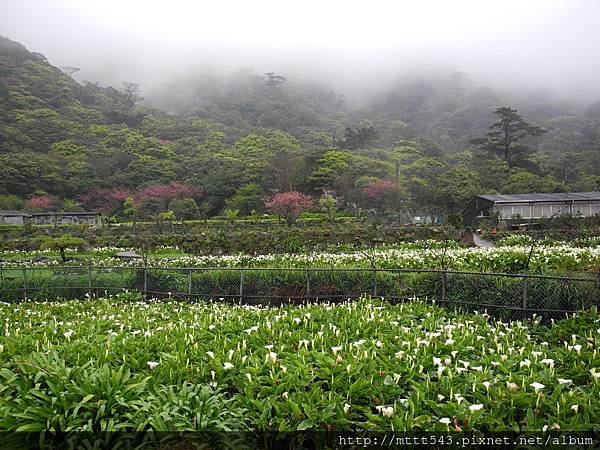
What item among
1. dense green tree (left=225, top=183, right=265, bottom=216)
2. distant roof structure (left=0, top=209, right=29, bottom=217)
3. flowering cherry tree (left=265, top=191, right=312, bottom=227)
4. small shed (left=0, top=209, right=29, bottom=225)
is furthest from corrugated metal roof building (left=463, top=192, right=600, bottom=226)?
distant roof structure (left=0, top=209, right=29, bottom=217)

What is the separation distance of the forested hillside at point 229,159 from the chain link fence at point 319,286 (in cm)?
2640

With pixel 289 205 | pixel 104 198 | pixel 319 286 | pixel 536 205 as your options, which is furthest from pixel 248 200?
pixel 319 286

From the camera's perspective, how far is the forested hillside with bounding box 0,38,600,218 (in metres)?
42.0

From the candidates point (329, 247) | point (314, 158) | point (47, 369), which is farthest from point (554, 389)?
point (314, 158)

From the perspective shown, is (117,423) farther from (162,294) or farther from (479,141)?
(479,141)

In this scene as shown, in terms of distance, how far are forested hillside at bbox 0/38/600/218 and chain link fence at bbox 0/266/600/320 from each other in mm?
26400

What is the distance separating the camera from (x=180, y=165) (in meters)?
51.0

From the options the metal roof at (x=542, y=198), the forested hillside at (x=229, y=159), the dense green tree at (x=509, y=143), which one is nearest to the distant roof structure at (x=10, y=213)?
the forested hillside at (x=229, y=159)

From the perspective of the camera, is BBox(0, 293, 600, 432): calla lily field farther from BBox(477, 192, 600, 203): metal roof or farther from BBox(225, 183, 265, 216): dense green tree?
BBox(225, 183, 265, 216): dense green tree

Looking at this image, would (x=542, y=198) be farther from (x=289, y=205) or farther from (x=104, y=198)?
(x=104, y=198)

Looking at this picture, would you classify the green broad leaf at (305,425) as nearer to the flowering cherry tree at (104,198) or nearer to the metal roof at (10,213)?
the metal roof at (10,213)

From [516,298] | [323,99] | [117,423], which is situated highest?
[323,99]

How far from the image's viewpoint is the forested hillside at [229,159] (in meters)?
42.0

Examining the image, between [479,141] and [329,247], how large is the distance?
41695 mm
